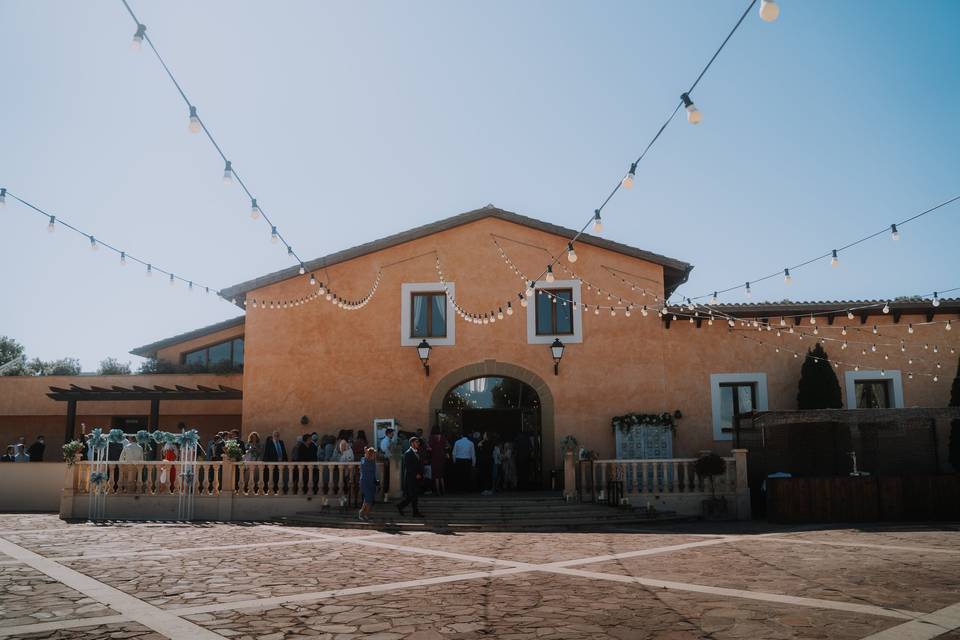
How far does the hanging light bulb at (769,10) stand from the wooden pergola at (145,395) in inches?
768

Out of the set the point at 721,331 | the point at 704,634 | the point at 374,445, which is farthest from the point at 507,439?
the point at 704,634

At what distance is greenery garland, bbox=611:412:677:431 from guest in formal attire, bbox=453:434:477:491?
3577mm

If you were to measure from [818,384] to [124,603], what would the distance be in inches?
629

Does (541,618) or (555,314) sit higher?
(555,314)

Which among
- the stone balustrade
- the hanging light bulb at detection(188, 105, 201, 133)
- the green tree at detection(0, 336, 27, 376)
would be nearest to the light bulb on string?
the hanging light bulb at detection(188, 105, 201, 133)

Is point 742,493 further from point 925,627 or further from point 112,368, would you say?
point 112,368

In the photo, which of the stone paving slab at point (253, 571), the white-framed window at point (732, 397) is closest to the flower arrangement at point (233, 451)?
the stone paving slab at point (253, 571)

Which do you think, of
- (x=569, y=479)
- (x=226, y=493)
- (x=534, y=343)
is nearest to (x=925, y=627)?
(x=569, y=479)

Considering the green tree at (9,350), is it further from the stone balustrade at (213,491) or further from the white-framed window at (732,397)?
the white-framed window at (732,397)

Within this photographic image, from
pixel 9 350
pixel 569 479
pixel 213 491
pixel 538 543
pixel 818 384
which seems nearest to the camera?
pixel 538 543

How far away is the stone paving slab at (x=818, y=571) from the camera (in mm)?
7242

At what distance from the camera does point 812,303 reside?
1848 centimetres

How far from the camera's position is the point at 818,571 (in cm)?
862

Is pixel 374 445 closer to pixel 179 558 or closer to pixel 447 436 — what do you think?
pixel 447 436
